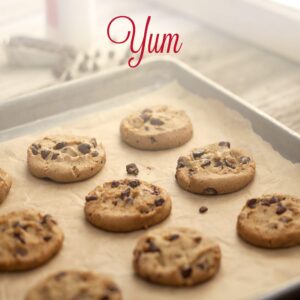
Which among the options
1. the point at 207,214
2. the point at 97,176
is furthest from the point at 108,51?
the point at 207,214

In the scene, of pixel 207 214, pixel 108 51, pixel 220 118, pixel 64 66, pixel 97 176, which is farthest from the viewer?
pixel 108 51

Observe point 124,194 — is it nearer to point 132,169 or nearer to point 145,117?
point 132,169

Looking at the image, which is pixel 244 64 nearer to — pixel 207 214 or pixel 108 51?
pixel 108 51

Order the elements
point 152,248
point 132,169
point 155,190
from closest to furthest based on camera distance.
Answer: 1. point 152,248
2. point 155,190
3. point 132,169

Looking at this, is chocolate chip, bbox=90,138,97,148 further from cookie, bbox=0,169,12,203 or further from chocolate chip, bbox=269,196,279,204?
chocolate chip, bbox=269,196,279,204

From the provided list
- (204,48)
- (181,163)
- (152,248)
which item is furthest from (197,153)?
(204,48)
